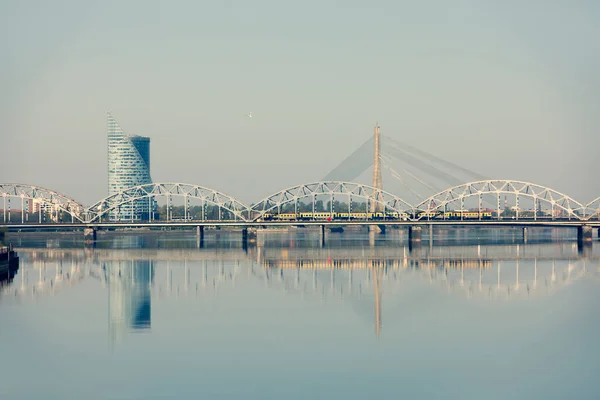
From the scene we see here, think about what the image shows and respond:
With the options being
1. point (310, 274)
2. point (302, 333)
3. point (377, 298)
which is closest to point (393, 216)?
point (310, 274)

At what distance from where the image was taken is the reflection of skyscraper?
4572 centimetres

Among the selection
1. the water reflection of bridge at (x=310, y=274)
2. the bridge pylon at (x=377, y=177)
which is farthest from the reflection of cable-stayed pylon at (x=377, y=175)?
the water reflection of bridge at (x=310, y=274)

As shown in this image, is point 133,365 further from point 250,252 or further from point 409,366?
point 250,252

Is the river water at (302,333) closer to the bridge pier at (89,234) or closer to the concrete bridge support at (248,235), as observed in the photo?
the concrete bridge support at (248,235)

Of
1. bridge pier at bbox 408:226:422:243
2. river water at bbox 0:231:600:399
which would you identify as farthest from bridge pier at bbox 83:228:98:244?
river water at bbox 0:231:600:399

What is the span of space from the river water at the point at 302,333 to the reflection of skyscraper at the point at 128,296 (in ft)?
0.62

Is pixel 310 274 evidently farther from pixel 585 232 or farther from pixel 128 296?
pixel 585 232

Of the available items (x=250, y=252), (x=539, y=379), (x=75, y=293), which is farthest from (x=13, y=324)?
(x=250, y=252)

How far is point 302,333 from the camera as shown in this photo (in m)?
42.9

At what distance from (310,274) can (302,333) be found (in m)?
32.1

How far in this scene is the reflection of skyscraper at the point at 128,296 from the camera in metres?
45.7

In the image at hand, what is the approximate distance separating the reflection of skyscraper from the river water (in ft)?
0.62

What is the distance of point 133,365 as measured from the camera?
3512cm

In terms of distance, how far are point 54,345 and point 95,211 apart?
4736 inches
